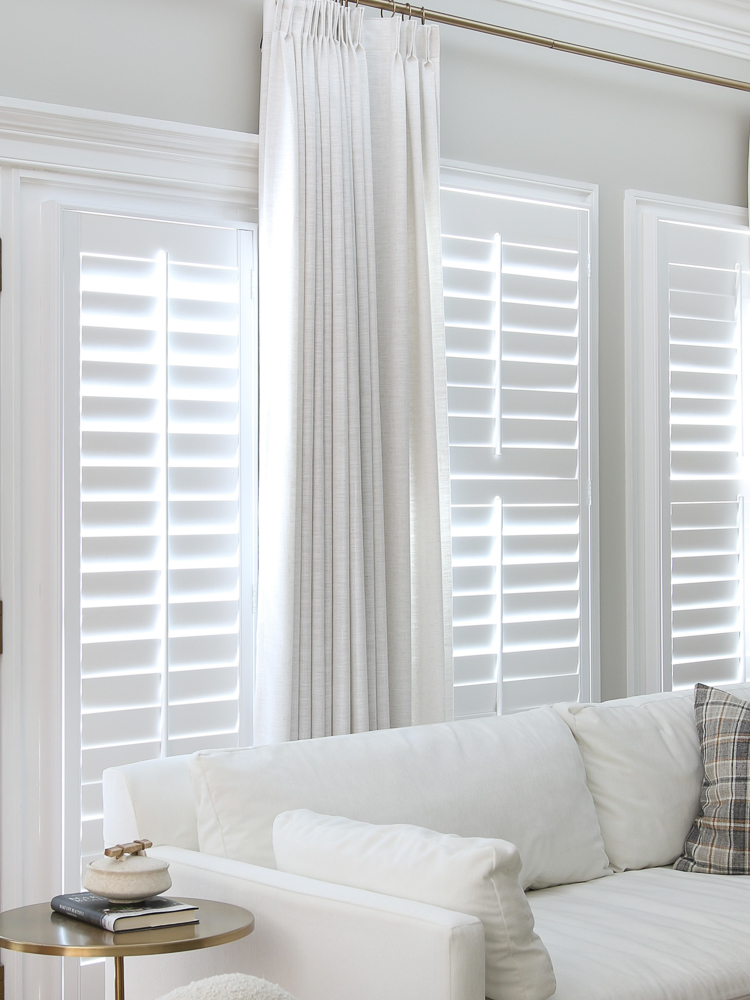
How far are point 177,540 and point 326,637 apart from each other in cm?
44

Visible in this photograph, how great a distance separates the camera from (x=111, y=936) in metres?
1.46

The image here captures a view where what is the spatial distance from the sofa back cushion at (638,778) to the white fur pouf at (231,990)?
115 centimetres

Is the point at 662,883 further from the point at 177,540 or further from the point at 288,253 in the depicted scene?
the point at 288,253

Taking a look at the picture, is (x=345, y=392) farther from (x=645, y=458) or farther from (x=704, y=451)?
Result: (x=704, y=451)

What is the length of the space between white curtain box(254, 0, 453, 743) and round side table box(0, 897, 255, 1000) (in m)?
0.92

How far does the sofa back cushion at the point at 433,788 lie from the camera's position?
187 cm

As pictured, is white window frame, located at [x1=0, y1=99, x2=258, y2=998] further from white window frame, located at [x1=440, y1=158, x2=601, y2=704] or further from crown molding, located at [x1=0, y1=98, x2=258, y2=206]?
white window frame, located at [x1=440, y1=158, x2=601, y2=704]

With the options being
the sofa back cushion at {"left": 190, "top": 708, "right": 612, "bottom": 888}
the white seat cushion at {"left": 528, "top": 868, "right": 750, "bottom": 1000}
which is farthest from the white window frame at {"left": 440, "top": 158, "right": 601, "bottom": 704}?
the white seat cushion at {"left": 528, "top": 868, "right": 750, "bottom": 1000}

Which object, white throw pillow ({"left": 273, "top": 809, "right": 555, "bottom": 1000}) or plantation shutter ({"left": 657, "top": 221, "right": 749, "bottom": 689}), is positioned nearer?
white throw pillow ({"left": 273, "top": 809, "right": 555, "bottom": 1000})

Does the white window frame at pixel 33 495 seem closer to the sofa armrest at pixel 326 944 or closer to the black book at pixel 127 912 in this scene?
the sofa armrest at pixel 326 944

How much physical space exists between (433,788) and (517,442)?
1259 millimetres

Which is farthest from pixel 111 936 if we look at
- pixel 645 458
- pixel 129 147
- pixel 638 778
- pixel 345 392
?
pixel 645 458

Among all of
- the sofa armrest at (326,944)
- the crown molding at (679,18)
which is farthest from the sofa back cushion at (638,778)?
the crown molding at (679,18)

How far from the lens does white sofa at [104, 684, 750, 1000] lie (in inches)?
58.5
